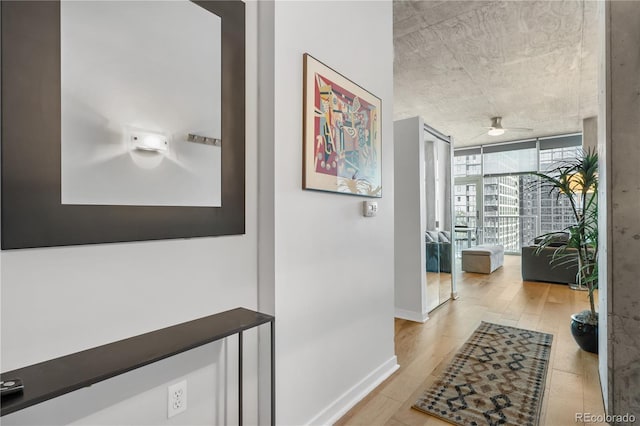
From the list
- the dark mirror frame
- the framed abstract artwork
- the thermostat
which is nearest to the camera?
the dark mirror frame

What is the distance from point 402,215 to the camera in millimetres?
3594

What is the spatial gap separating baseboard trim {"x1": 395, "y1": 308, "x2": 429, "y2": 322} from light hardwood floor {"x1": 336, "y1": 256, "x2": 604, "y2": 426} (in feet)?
0.20

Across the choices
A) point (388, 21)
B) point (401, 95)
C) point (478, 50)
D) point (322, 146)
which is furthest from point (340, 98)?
point (401, 95)

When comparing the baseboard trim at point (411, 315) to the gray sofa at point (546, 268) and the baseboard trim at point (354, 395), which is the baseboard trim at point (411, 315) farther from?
the gray sofa at point (546, 268)

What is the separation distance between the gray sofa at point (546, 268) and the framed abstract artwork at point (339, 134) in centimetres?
414

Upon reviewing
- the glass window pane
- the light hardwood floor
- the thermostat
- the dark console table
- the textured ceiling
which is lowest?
the light hardwood floor

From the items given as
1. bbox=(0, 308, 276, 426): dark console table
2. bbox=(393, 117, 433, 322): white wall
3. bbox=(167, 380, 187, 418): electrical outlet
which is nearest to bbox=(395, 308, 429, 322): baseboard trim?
bbox=(393, 117, 433, 322): white wall

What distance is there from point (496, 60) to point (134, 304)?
4292 millimetres

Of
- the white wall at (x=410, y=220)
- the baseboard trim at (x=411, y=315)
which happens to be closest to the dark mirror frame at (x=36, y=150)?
the white wall at (x=410, y=220)

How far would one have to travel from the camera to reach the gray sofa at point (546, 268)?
4.96 meters

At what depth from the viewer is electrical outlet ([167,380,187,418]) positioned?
4.01 ft

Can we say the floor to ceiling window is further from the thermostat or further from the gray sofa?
the thermostat

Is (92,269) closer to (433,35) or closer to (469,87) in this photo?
(433,35)

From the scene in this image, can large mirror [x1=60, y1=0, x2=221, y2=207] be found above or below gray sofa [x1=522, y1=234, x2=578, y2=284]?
above
